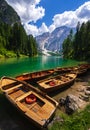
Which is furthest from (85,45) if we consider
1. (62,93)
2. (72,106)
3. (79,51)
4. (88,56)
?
(72,106)

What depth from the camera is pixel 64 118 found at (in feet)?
39.7

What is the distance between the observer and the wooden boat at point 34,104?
10664 mm

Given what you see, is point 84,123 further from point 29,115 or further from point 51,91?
point 51,91

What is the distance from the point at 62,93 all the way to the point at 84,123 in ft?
29.9

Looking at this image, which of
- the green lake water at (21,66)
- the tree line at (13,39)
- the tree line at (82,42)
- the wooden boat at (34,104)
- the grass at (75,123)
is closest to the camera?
the grass at (75,123)

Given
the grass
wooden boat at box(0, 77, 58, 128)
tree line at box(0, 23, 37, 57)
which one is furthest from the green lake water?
tree line at box(0, 23, 37, 57)

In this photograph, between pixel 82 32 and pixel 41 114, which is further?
pixel 82 32

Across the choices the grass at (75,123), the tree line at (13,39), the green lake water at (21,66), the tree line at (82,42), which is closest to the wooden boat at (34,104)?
the grass at (75,123)

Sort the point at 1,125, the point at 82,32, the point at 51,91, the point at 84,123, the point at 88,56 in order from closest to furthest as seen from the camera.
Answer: the point at 84,123 < the point at 1,125 < the point at 51,91 < the point at 88,56 < the point at 82,32

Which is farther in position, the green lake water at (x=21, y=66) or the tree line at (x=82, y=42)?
the tree line at (x=82, y=42)

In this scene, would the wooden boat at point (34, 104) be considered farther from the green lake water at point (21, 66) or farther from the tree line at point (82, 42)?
the tree line at point (82, 42)

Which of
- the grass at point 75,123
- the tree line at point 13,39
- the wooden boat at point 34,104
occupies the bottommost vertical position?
the grass at point 75,123

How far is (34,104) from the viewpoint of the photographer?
13258mm

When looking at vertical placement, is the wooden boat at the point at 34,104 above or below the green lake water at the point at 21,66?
above
